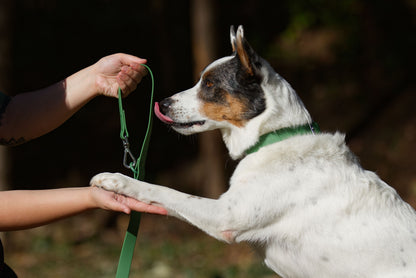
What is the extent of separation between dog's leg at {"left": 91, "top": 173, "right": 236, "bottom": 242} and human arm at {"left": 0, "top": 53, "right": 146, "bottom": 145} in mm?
538

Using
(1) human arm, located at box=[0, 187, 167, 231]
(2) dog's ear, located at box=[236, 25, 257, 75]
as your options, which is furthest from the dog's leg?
(2) dog's ear, located at box=[236, 25, 257, 75]

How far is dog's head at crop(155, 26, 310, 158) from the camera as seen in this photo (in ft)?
10.3

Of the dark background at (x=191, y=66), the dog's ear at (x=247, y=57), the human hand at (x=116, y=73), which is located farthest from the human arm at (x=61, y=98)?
the dark background at (x=191, y=66)

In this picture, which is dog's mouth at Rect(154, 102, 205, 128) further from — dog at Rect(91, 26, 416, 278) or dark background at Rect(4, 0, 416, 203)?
dark background at Rect(4, 0, 416, 203)

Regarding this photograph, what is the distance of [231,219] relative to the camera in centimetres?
272

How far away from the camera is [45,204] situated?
2.45 metres

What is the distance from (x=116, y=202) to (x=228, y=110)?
108 cm

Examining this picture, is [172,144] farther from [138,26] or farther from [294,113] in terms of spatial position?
[294,113]

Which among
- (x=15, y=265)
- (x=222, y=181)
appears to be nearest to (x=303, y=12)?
(x=222, y=181)

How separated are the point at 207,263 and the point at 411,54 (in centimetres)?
664

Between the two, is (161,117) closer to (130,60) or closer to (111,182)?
(130,60)

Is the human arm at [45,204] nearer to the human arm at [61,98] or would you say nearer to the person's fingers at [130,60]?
the human arm at [61,98]

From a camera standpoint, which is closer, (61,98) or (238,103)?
Result: (61,98)

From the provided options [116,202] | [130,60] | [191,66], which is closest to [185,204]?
[116,202]
